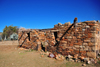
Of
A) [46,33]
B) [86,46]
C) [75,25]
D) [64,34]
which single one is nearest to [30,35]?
[46,33]

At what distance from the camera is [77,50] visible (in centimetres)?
486

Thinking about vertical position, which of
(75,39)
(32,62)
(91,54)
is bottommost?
(32,62)

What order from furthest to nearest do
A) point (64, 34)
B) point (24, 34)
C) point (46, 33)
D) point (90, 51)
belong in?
1. point (24, 34)
2. point (46, 33)
3. point (64, 34)
4. point (90, 51)

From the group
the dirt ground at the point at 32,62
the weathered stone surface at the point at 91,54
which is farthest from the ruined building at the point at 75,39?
the dirt ground at the point at 32,62

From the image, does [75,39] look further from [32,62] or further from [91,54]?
[32,62]

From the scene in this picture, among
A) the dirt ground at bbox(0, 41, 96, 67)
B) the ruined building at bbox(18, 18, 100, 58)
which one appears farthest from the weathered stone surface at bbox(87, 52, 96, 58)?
the dirt ground at bbox(0, 41, 96, 67)

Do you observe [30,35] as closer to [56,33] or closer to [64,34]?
[56,33]

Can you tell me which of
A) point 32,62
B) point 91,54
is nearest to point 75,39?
point 91,54

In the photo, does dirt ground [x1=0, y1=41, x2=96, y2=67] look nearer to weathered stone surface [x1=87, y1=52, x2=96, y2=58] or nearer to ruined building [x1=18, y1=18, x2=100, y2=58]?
weathered stone surface [x1=87, y1=52, x2=96, y2=58]

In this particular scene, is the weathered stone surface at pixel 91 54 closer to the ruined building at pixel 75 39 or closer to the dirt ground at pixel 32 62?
the ruined building at pixel 75 39

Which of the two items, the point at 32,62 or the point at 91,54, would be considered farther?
the point at 32,62

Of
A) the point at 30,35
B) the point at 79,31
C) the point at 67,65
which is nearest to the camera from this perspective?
the point at 67,65

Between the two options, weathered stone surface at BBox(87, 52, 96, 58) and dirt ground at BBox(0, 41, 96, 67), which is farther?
weathered stone surface at BBox(87, 52, 96, 58)

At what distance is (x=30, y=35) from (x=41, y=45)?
1892 millimetres
